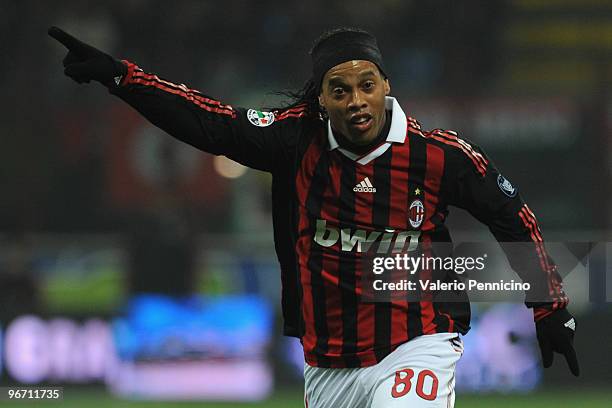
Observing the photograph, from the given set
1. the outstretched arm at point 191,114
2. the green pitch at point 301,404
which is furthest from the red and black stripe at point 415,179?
the green pitch at point 301,404

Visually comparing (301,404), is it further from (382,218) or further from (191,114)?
(191,114)

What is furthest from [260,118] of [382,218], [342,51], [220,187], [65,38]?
[220,187]

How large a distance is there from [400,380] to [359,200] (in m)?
0.65

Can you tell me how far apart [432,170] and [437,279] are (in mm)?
406

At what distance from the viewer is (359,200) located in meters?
4.26

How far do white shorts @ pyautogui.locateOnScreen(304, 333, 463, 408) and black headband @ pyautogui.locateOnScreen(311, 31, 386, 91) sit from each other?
0.99m

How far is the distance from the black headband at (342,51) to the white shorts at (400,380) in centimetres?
99

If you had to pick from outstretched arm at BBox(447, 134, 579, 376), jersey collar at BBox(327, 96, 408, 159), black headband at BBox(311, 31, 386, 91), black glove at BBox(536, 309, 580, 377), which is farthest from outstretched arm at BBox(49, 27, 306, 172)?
black glove at BBox(536, 309, 580, 377)

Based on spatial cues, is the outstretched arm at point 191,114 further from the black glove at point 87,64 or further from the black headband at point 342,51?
the black headband at point 342,51

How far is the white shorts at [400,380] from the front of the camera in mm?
4070

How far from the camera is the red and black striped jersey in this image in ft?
13.9

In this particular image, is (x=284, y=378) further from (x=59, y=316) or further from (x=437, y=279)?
(x=437, y=279)

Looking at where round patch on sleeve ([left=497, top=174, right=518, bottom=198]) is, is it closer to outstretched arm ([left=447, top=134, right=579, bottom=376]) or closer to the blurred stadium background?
→ outstretched arm ([left=447, top=134, right=579, bottom=376])

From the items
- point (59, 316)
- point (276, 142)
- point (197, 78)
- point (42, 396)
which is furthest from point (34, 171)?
point (276, 142)
